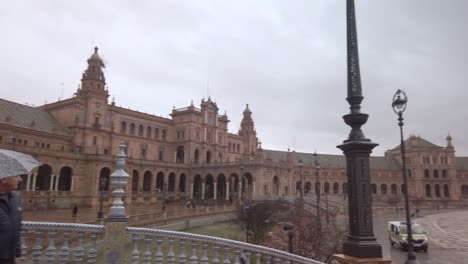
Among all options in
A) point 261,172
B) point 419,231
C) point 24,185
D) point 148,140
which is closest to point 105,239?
point 419,231

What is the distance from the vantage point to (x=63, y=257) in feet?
20.3

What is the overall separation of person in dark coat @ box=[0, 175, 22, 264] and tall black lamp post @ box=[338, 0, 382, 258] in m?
5.33

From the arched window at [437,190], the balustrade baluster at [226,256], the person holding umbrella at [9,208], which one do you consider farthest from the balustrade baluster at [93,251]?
the arched window at [437,190]

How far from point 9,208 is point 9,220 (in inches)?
5.7

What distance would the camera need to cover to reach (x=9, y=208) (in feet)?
14.3

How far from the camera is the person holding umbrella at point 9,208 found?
425 centimetres

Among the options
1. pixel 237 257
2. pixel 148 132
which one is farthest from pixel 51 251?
pixel 148 132

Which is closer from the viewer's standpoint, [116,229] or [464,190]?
[116,229]

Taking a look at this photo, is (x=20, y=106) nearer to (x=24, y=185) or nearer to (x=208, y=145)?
(x=24, y=185)

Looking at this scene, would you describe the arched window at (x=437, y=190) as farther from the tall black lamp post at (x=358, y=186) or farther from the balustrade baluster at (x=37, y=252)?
the balustrade baluster at (x=37, y=252)

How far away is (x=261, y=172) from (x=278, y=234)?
2726cm

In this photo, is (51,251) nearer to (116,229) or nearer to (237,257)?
(116,229)

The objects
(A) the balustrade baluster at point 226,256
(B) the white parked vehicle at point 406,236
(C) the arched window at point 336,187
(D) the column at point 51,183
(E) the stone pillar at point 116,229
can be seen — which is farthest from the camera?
(C) the arched window at point 336,187

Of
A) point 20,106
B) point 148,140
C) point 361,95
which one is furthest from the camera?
point 148,140
